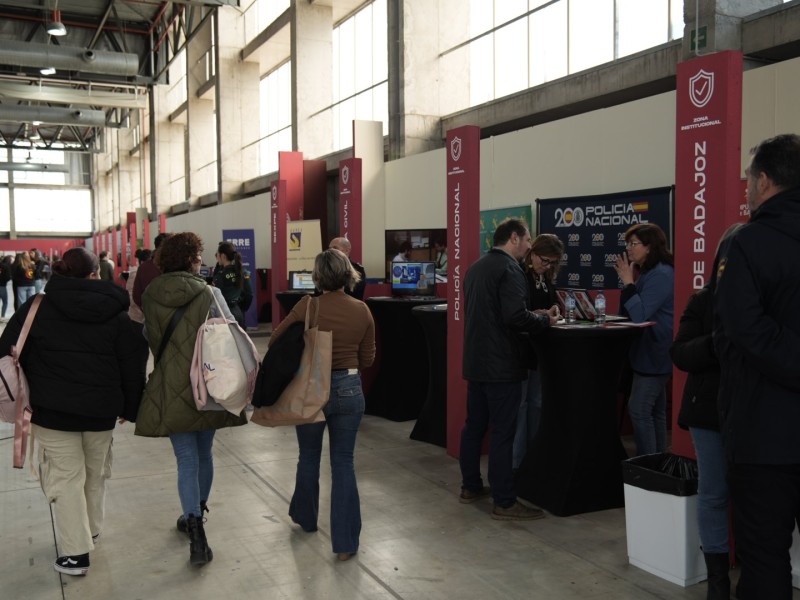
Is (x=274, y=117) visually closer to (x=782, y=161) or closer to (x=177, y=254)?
(x=177, y=254)

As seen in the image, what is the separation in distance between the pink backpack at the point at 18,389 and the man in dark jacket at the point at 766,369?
2469mm

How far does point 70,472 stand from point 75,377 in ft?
1.32

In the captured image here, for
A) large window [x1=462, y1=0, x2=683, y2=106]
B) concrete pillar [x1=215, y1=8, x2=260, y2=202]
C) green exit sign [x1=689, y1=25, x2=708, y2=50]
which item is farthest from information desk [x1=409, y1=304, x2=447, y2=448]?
concrete pillar [x1=215, y1=8, x2=260, y2=202]

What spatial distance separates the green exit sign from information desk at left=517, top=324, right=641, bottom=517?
347cm

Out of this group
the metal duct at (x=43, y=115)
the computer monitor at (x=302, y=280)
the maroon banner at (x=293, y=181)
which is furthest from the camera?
the metal duct at (x=43, y=115)

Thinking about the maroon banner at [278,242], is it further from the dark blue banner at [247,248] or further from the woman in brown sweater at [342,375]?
the woman in brown sweater at [342,375]

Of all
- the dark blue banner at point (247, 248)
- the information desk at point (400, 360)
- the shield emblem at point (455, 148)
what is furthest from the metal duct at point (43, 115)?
the shield emblem at point (455, 148)

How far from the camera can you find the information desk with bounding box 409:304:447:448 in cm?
491

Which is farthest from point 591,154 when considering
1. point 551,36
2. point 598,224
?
point 551,36

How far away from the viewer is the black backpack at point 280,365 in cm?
295

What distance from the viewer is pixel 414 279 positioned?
715 cm

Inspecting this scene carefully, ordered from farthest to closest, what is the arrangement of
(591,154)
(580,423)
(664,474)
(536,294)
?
(591,154) → (536,294) → (580,423) → (664,474)

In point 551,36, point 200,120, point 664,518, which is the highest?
point 200,120

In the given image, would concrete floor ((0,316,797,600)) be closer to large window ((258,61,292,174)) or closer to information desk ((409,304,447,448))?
information desk ((409,304,447,448))
